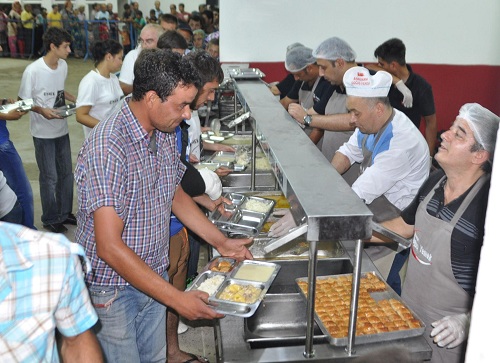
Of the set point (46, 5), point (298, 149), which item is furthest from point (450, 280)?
point (46, 5)

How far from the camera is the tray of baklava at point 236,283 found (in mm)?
2092

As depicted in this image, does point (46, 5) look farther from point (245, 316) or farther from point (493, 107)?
point (245, 316)

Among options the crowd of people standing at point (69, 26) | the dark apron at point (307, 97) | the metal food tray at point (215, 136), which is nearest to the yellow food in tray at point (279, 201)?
the metal food tray at point (215, 136)

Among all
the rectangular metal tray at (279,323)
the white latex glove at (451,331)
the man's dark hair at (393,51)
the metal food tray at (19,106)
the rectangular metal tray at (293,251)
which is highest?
the man's dark hair at (393,51)

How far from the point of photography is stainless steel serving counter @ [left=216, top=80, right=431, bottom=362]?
5.22 ft

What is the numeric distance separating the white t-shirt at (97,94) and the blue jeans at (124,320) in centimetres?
235

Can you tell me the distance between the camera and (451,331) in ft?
6.15

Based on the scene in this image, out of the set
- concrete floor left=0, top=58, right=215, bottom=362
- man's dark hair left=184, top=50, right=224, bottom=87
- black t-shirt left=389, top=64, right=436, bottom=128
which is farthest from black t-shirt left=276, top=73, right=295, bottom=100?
man's dark hair left=184, top=50, right=224, bottom=87

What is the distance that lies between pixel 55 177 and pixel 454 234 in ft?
11.9

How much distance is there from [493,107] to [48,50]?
463 centimetres

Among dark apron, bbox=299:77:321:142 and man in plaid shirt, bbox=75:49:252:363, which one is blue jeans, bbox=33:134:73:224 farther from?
man in plaid shirt, bbox=75:49:252:363

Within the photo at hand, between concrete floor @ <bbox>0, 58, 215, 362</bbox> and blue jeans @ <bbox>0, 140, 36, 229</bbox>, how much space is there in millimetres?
573

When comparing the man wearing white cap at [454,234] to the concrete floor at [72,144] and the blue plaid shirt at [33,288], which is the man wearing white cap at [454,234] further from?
the concrete floor at [72,144]

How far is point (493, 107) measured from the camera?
6.12 metres
